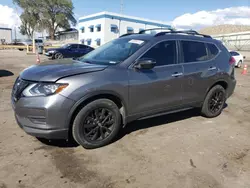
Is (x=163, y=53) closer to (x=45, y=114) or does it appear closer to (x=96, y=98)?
(x=96, y=98)

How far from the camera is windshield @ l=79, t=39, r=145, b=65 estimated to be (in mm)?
3900

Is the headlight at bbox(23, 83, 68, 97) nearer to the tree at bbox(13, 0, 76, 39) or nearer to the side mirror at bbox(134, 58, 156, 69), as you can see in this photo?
the side mirror at bbox(134, 58, 156, 69)

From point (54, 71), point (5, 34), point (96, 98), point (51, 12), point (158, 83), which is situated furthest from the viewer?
point (5, 34)

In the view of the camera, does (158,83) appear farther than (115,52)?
No

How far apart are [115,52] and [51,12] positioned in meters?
58.2

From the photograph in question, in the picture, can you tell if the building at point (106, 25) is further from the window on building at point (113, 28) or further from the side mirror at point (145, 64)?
the side mirror at point (145, 64)

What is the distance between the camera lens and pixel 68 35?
59.6 metres

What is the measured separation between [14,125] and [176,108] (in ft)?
10.1

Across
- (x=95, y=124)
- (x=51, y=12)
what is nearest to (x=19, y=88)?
(x=95, y=124)

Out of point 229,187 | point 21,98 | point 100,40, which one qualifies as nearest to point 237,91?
point 229,187

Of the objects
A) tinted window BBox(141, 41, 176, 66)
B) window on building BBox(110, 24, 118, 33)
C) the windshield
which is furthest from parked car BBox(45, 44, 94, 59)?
window on building BBox(110, 24, 118, 33)

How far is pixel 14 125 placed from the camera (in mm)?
4391

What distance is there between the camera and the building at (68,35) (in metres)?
57.2

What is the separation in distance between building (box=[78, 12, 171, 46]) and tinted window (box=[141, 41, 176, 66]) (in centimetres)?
3752
